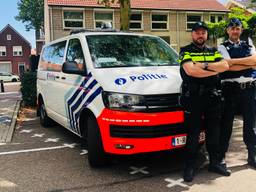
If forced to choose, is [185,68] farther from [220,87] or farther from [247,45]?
[247,45]

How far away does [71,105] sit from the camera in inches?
226

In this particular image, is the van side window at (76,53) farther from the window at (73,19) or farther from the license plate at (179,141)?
the window at (73,19)

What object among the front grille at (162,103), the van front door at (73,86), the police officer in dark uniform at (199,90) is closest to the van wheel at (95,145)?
the van front door at (73,86)

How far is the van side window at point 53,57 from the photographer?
21.8 feet

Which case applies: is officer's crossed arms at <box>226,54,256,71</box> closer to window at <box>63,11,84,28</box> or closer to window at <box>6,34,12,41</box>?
window at <box>63,11,84,28</box>

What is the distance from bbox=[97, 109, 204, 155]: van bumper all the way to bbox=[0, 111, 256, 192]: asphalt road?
0.43m

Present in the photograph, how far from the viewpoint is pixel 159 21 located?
32.2m

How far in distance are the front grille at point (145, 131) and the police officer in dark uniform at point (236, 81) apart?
0.80 m

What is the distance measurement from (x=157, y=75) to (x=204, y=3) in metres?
32.0

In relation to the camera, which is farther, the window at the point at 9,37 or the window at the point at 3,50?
the window at the point at 9,37

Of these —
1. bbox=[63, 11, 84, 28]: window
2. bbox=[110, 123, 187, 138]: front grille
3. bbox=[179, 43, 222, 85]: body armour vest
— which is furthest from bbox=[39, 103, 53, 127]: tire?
bbox=[63, 11, 84, 28]: window

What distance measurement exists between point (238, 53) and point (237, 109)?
792 mm

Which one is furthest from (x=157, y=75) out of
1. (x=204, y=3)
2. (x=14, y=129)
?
(x=204, y=3)

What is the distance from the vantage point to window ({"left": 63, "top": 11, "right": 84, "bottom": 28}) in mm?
29125
